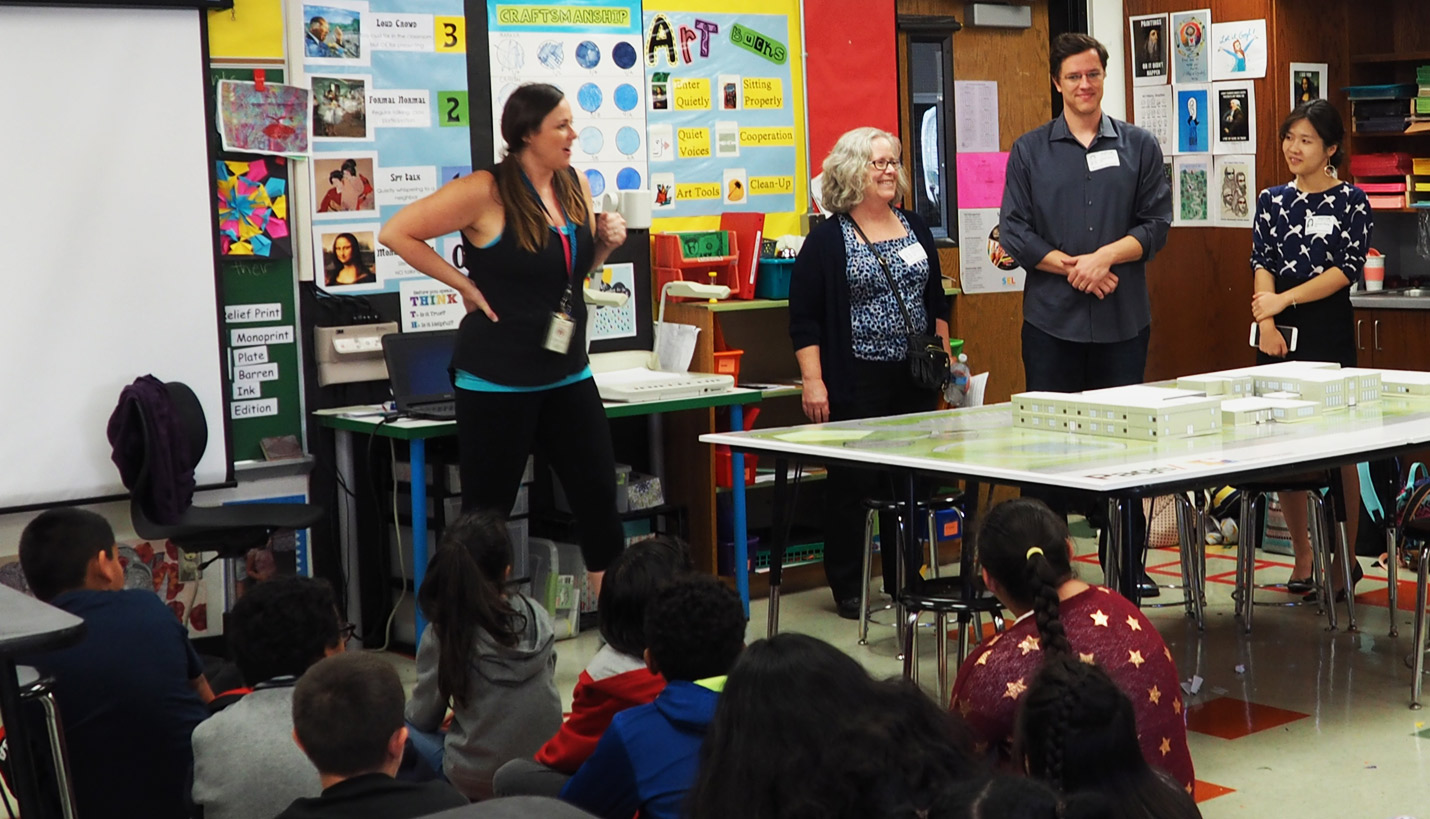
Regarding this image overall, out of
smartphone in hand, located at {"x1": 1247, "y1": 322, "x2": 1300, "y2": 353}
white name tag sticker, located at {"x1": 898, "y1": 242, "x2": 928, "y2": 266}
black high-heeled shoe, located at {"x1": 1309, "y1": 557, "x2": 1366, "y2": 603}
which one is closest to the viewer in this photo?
white name tag sticker, located at {"x1": 898, "y1": 242, "x2": 928, "y2": 266}

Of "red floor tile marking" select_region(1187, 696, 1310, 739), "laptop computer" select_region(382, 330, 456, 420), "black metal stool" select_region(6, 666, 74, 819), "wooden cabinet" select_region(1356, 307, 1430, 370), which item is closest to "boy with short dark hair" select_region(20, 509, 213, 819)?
"black metal stool" select_region(6, 666, 74, 819)

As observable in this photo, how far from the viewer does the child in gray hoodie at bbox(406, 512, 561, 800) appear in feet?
10.0

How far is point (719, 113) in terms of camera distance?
6.09 m

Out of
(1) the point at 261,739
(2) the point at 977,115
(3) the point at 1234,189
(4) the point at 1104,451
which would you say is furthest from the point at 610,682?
(3) the point at 1234,189

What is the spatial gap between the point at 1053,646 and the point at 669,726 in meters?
0.82

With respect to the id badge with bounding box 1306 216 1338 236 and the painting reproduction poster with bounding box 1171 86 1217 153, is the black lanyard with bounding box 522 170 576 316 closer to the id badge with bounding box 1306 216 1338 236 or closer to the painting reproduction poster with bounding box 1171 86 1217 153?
the id badge with bounding box 1306 216 1338 236

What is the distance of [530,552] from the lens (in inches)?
216

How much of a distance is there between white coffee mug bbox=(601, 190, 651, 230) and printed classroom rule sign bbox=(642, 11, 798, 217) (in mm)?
300

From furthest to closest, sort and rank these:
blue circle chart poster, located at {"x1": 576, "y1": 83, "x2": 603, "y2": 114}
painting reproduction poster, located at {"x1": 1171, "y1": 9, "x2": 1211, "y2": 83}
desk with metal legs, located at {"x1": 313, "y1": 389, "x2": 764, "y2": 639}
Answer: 1. painting reproduction poster, located at {"x1": 1171, "y1": 9, "x2": 1211, "y2": 83}
2. blue circle chart poster, located at {"x1": 576, "y1": 83, "x2": 603, "y2": 114}
3. desk with metal legs, located at {"x1": 313, "y1": 389, "x2": 764, "y2": 639}

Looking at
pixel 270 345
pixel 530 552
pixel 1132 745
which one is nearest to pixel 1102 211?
pixel 530 552

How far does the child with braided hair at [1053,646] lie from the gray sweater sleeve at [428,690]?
3.22ft

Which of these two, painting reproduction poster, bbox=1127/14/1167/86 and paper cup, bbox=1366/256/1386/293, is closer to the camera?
paper cup, bbox=1366/256/1386/293

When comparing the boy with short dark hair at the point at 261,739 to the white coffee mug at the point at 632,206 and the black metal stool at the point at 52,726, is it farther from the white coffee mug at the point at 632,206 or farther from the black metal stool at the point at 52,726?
the white coffee mug at the point at 632,206

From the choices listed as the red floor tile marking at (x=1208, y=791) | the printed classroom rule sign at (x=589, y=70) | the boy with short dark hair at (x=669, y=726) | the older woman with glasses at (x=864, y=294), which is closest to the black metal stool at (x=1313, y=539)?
the older woman with glasses at (x=864, y=294)
